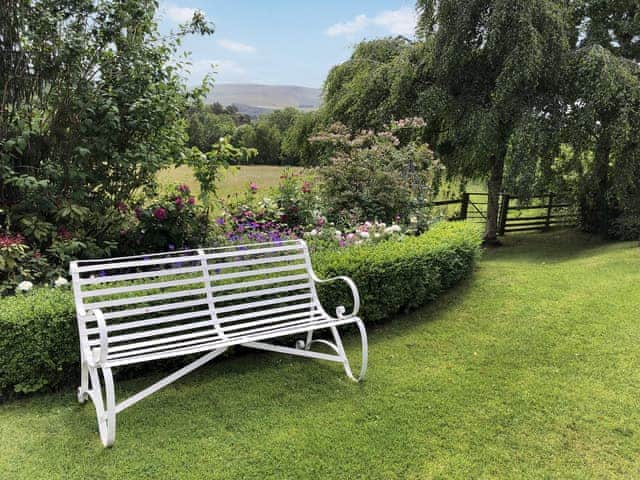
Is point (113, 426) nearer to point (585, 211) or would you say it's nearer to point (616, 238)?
point (616, 238)

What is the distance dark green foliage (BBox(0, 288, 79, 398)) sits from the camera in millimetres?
2453

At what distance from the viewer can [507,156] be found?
8391mm

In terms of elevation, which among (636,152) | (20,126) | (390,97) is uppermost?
(390,97)

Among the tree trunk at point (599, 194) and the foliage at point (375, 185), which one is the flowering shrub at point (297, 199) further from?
the tree trunk at point (599, 194)

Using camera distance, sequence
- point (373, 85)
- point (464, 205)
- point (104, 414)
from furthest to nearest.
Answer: point (464, 205) < point (373, 85) < point (104, 414)

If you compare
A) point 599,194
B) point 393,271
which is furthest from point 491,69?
point 393,271

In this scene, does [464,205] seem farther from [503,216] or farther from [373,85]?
[373,85]

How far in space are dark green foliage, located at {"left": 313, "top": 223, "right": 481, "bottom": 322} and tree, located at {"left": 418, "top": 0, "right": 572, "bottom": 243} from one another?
4.37 metres

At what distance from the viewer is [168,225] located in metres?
4.16

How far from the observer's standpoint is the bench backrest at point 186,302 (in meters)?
2.48

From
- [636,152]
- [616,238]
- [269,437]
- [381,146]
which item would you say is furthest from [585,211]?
[269,437]

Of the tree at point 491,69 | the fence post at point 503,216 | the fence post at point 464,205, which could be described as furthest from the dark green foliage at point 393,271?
the fence post at point 503,216

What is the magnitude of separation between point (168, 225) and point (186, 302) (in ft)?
5.28

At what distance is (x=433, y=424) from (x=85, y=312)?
2.09 m
